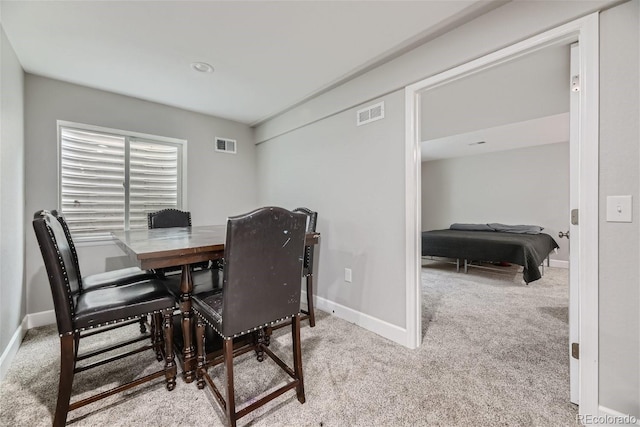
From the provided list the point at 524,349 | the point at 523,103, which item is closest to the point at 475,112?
the point at 523,103

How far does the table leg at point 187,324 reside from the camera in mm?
1585

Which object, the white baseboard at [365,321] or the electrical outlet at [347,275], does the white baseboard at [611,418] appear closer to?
the white baseboard at [365,321]

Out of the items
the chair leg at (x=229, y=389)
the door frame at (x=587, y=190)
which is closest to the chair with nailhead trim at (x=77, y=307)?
the chair leg at (x=229, y=389)

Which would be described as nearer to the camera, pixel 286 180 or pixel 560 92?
pixel 560 92

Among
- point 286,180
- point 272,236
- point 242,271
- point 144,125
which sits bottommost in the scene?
point 242,271

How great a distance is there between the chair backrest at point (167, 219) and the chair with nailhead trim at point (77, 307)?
4.36ft

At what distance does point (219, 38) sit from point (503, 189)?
19.2ft

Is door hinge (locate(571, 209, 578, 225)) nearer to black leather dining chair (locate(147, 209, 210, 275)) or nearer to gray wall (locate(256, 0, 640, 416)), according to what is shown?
gray wall (locate(256, 0, 640, 416))

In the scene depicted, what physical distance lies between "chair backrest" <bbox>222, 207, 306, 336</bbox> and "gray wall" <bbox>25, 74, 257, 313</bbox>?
7.89 ft

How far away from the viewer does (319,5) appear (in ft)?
5.33

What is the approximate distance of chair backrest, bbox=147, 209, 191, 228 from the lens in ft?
9.32

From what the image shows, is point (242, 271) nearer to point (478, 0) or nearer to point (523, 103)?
point (478, 0)

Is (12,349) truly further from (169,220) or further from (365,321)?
(365,321)

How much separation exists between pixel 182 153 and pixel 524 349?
159 inches
